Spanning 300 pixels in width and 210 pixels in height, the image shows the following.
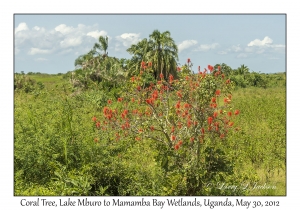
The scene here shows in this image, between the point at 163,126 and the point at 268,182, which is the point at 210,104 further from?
the point at 268,182

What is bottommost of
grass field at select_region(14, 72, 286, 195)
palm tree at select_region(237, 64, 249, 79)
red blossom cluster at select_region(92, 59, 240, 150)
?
grass field at select_region(14, 72, 286, 195)

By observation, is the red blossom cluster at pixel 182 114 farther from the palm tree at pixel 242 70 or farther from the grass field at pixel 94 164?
the palm tree at pixel 242 70

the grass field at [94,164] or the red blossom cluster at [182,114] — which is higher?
the red blossom cluster at [182,114]

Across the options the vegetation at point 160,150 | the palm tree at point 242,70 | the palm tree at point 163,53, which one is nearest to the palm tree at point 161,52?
the palm tree at point 163,53

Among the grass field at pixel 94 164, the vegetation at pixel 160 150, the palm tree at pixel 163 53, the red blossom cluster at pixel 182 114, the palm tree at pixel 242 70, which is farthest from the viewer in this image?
the palm tree at pixel 242 70

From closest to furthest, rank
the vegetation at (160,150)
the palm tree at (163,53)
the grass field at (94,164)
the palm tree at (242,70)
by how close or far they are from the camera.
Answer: the vegetation at (160,150) < the grass field at (94,164) < the palm tree at (163,53) < the palm tree at (242,70)

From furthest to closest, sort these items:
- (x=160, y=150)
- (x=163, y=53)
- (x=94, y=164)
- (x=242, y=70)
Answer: (x=242, y=70), (x=163, y=53), (x=94, y=164), (x=160, y=150)

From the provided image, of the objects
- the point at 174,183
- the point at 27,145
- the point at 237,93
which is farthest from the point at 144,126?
the point at 237,93

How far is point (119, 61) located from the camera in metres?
23.8

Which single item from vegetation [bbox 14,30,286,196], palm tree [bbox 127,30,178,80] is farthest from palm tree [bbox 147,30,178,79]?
vegetation [bbox 14,30,286,196]

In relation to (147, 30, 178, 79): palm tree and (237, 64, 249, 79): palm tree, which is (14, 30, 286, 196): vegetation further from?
(237, 64, 249, 79): palm tree

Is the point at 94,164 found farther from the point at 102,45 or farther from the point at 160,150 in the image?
the point at 102,45

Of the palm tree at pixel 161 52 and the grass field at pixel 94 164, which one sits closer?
the grass field at pixel 94 164

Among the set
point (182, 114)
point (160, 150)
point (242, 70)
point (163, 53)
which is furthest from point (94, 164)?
point (242, 70)
